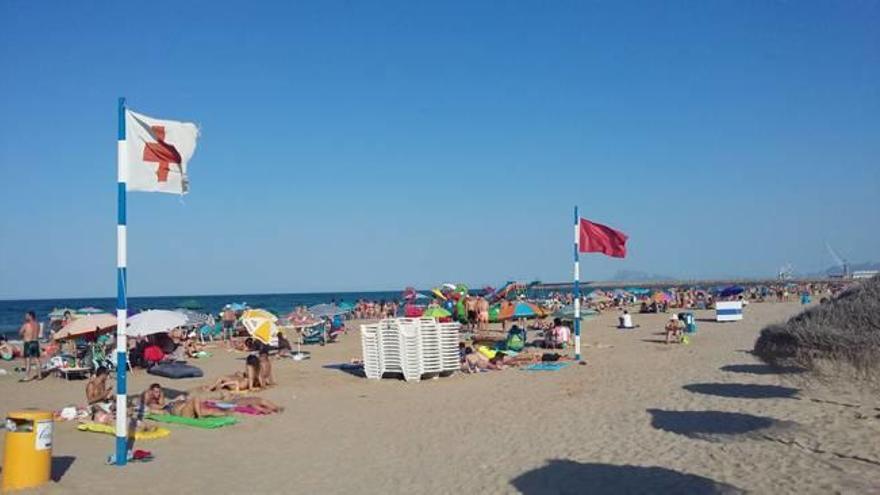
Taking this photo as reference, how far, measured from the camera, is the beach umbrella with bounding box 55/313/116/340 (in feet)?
55.0

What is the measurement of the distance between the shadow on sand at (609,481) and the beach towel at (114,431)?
5038 millimetres

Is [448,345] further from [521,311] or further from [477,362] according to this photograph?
[521,311]

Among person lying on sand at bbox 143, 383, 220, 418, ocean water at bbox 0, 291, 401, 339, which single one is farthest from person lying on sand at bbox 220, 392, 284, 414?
ocean water at bbox 0, 291, 401, 339

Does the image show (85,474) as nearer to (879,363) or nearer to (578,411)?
(578,411)

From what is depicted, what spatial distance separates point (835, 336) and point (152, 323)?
14407 mm

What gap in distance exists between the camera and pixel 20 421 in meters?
7.11

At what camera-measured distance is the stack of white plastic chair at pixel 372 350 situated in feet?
53.1

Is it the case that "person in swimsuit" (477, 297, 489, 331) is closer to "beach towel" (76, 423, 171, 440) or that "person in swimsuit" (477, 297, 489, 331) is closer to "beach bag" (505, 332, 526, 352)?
"beach bag" (505, 332, 526, 352)

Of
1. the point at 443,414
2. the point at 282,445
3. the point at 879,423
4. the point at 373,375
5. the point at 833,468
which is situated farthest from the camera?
the point at 373,375

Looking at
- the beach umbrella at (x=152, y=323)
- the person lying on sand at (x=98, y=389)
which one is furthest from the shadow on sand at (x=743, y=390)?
the beach umbrella at (x=152, y=323)

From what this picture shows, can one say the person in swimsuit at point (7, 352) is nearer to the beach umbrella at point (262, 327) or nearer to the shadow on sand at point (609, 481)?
the beach umbrella at point (262, 327)

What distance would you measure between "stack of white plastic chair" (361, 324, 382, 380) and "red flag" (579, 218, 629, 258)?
4959 mm

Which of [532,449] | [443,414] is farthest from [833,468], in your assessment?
[443,414]

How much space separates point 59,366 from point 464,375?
970cm
